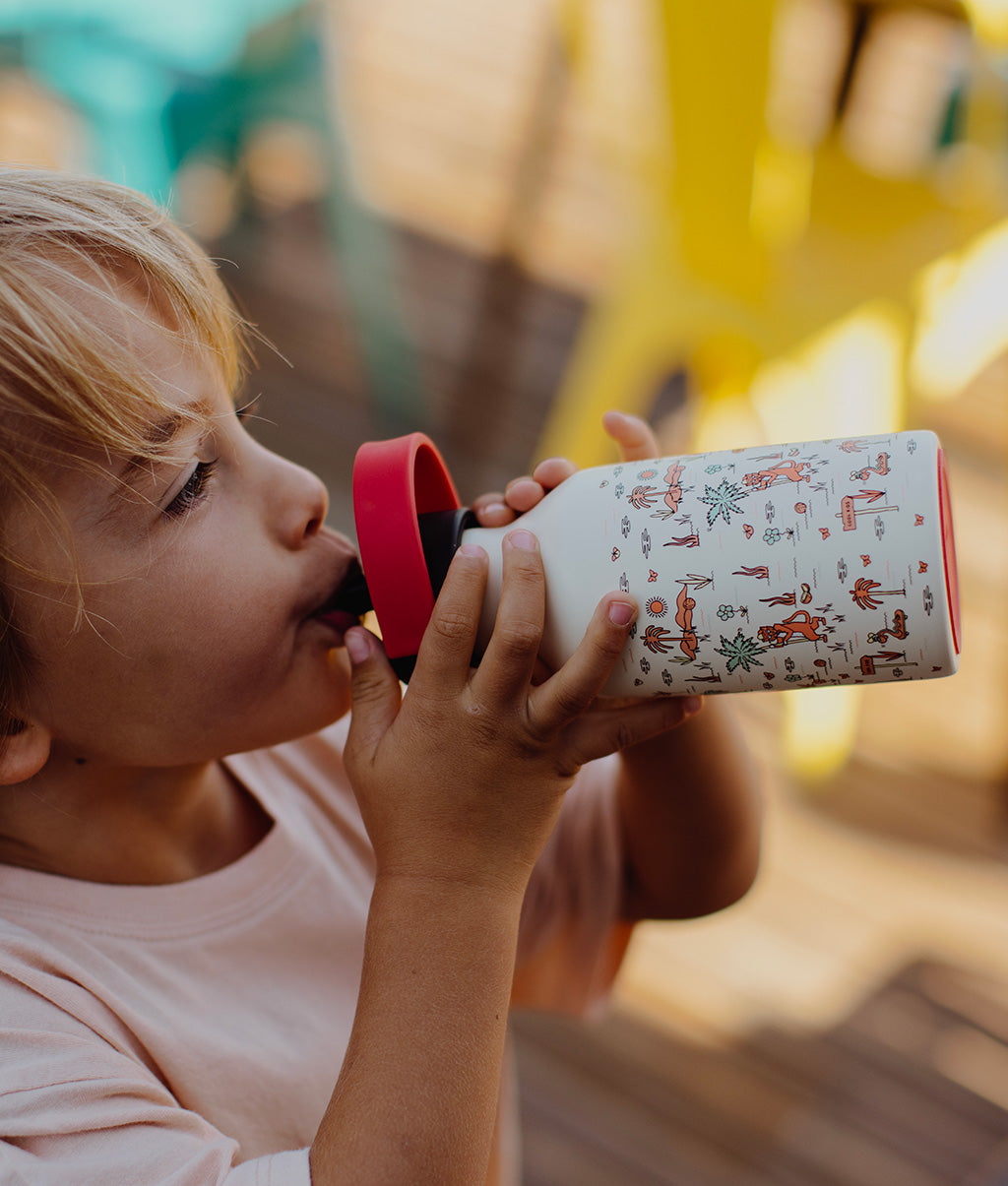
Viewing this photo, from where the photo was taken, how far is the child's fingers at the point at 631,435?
732 millimetres

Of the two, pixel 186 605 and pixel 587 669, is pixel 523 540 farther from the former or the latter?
pixel 186 605

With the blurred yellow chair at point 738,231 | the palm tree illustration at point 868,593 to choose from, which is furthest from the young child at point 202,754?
the blurred yellow chair at point 738,231

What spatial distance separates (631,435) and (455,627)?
230 millimetres

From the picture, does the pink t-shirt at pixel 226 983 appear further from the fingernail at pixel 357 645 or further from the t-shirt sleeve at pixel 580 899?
the fingernail at pixel 357 645

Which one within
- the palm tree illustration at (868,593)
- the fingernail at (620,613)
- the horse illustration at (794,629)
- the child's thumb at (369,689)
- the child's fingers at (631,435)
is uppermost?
the palm tree illustration at (868,593)

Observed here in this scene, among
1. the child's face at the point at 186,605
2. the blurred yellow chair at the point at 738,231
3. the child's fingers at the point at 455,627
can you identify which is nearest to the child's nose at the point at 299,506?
the child's face at the point at 186,605

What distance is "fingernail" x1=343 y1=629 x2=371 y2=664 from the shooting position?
640 millimetres

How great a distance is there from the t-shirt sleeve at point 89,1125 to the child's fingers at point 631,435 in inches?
18.5

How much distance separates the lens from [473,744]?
0.59 m

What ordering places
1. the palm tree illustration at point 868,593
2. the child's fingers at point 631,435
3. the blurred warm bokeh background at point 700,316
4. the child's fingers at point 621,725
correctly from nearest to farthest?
the palm tree illustration at point 868,593, the child's fingers at point 621,725, the child's fingers at point 631,435, the blurred warm bokeh background at point 700,316

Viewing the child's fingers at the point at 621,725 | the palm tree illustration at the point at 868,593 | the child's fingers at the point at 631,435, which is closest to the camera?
the palm tree illustration at the point at 868,593

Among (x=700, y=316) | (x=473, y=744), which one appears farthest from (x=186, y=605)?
(x=700, y=316)

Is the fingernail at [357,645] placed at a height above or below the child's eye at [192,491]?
below

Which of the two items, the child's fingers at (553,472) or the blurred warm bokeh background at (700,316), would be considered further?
the blurred warm bokeh background at (700,316)
